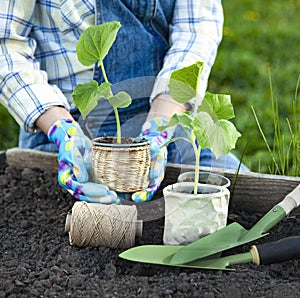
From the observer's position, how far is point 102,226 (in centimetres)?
136

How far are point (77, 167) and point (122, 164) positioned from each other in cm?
14

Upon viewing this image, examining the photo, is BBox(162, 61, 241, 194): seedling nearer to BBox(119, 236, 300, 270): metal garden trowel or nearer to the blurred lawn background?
BBox(119, 236, 300, 270): metal garden trowel

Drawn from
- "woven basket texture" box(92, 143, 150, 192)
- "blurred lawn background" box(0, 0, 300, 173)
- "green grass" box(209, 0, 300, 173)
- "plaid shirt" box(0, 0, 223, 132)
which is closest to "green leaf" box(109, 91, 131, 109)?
"woven basket texture" box(92, 143, 150, 192)

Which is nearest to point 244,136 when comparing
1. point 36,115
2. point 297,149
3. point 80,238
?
point 297,149

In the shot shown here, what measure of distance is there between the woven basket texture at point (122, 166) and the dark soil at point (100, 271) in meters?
0.12

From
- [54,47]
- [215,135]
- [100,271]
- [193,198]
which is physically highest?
[54,47]

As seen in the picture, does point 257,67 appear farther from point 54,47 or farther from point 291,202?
point 291,202

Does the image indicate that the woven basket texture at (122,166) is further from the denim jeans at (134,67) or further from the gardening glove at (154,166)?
the denim jeans at (134,67)

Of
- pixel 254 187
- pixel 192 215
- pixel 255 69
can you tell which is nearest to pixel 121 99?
pixel 192 215

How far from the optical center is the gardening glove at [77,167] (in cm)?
147

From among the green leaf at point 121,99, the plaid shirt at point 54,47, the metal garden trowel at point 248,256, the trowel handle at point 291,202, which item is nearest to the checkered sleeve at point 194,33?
the plaid shirt at point 54,47

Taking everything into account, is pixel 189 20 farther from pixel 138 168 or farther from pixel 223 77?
pixel 223 77

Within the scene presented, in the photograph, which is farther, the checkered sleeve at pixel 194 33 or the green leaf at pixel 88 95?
the checkered sleeve at pixel 194 33

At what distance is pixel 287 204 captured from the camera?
1.38m
